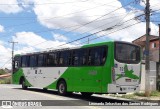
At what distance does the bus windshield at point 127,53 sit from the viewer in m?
16.8

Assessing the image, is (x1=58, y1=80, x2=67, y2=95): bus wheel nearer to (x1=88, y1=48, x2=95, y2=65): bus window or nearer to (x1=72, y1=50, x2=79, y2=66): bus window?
(x1=72, y1=50, x2=79, y2=66): bus window

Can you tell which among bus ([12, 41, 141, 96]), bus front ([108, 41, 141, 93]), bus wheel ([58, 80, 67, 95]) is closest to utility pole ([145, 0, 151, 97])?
bus ([12, 41, 141, 96])

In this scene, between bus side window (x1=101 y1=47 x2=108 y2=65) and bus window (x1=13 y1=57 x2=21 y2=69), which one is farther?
bus window (x1=13 y1=57 x2=21 y2=69)

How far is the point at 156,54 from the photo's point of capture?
6775 cm

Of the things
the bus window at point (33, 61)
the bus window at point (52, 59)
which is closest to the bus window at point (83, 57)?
the bus window at point (52, 59)

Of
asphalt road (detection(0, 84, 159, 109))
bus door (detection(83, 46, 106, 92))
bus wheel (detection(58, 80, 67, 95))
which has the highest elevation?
bus door (detection(83, 46, 106, 92))

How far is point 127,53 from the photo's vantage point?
17234mm

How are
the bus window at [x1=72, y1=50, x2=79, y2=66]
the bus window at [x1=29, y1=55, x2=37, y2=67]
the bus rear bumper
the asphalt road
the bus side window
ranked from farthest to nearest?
the bus window at [x1=29, y1=55, x2=37, y2=67] → the bus window at [x1=72, y1=50, x2=79, y2=66] → the bus side window → the bus rear bumper → the asphalt road

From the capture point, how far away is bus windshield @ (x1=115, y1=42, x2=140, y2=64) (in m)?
16.8

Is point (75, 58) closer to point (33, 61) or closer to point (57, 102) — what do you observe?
point (57, 102)

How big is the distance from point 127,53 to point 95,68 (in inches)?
70.3

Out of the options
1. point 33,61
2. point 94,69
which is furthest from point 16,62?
point 94,69

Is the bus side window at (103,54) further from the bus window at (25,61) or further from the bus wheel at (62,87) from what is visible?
the bus window at (25,61)

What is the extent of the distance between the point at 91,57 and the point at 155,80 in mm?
11049
